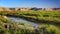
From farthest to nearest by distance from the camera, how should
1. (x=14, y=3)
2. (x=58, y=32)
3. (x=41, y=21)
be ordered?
(x=14, y=3), (x=41, y=21), (x=58, y=32)

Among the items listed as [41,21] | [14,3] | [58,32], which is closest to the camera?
[58,32]

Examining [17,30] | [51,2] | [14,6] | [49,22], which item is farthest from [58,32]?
[14,6]

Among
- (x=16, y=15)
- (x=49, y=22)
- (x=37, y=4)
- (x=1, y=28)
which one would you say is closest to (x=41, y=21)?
(x=49, y=22)

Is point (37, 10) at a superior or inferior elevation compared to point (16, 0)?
inferior

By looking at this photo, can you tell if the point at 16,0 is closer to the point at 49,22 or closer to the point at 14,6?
the point at 14,6

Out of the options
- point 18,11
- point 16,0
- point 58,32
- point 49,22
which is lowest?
point 58,32

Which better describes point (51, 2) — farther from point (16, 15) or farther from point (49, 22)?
point (16, 15)

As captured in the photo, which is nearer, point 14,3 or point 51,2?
point 51,2
